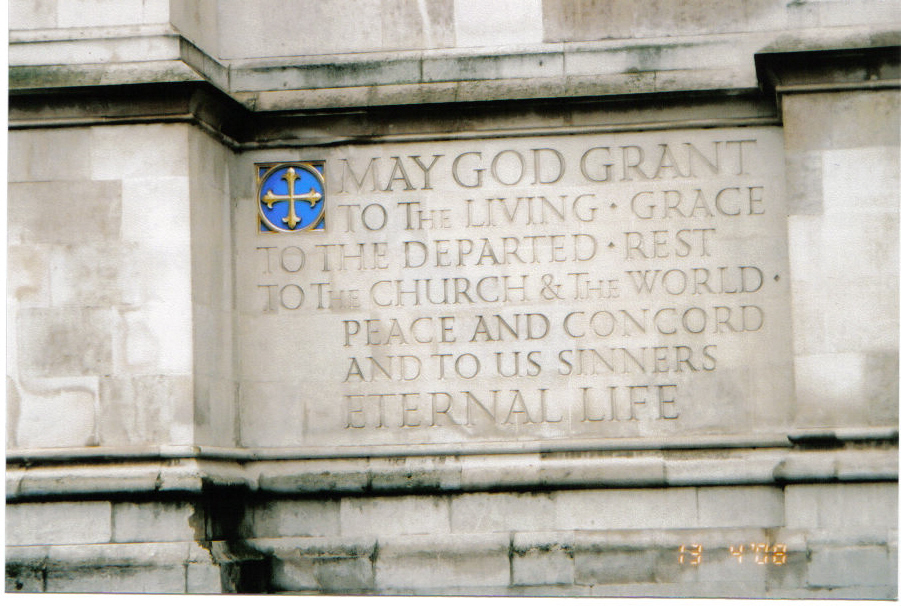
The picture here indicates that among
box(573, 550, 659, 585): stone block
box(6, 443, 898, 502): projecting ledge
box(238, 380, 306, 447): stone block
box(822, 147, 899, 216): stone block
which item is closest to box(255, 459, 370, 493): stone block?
box(6, 443, 898, 502): projecting ledge

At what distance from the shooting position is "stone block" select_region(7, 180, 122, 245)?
37.5 ft

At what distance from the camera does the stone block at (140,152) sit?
11.4 m

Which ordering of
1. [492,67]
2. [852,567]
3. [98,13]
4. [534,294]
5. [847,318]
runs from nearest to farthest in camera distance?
[852,567] → [847,318] → [98,13] → [534,294] → [492,67]

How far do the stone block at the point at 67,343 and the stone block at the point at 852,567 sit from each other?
5269 millimetres

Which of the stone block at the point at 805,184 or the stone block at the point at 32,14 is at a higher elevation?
the stone block at the point at 32,14

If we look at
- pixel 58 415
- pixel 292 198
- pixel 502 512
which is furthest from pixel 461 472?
pixel 58 415

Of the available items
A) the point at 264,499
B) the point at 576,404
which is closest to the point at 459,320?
the point at 576,404

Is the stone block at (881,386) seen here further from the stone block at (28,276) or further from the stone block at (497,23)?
the stone block at (28,276)

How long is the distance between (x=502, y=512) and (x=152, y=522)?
2.56 meters

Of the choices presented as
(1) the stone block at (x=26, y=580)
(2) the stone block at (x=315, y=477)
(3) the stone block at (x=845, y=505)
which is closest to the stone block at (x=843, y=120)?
(3) the stone block at (x=845, y=505)

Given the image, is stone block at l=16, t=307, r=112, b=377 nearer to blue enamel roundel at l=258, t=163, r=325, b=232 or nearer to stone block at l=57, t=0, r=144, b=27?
blue enamel roundel at l=258, t=163, r=325, b=232

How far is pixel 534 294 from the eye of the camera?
11906mm

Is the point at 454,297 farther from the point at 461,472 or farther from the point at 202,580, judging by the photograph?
the point at 202,580

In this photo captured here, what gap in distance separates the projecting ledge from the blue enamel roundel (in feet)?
6.17
